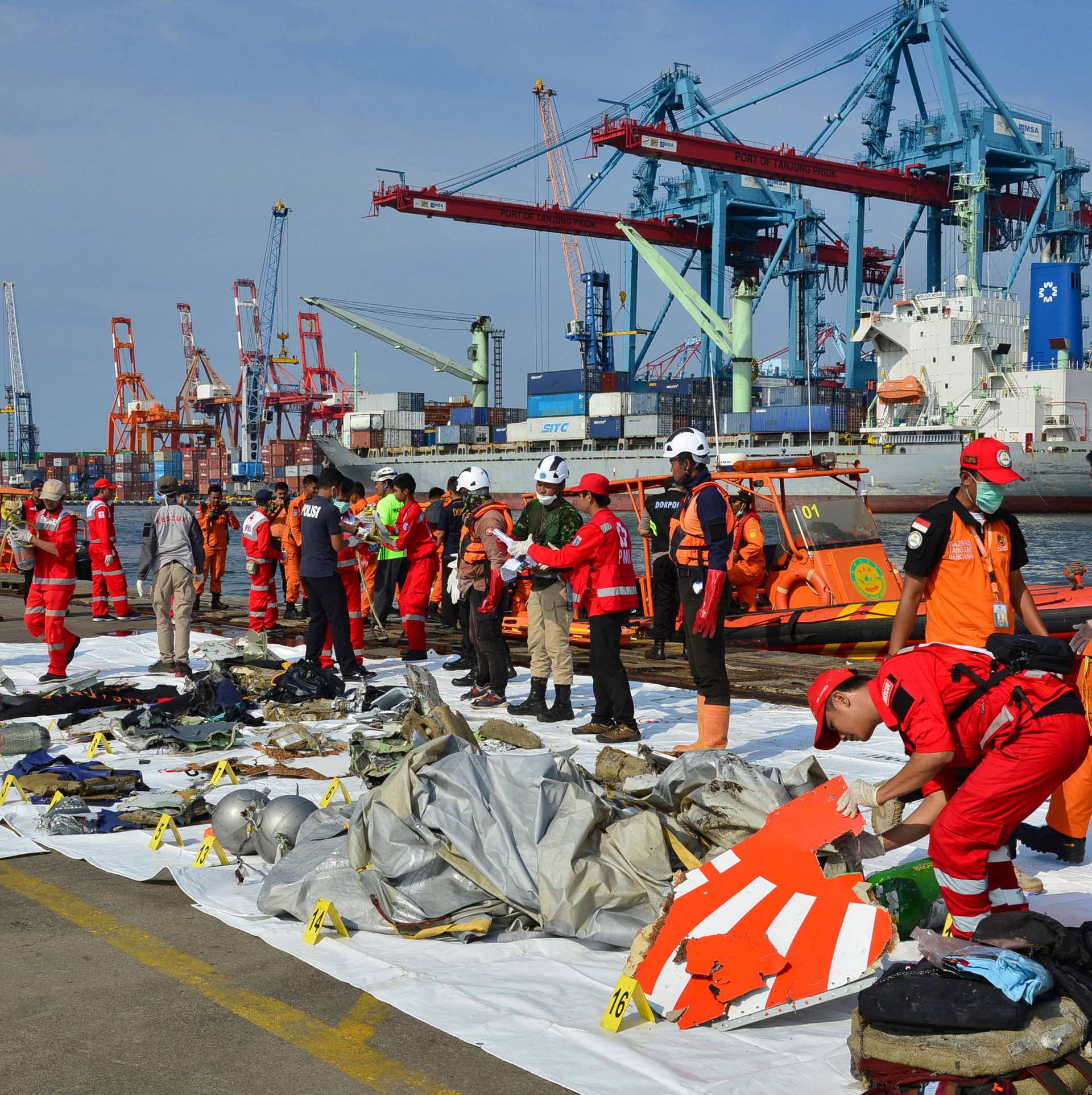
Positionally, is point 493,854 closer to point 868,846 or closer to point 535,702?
point 868,846

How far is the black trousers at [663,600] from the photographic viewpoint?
11830mm

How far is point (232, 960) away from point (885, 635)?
27.2 feet

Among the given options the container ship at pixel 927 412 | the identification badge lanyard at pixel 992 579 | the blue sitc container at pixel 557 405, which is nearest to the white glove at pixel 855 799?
the identification badge lanyard at pixel 992 579

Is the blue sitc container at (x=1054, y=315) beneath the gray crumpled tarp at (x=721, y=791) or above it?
above

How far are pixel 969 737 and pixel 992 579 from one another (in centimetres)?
222

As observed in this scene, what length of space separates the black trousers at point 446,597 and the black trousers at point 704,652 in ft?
21.3

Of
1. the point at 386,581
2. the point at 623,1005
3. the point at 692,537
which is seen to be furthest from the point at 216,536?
the point at 623,1005

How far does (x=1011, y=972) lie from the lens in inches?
110

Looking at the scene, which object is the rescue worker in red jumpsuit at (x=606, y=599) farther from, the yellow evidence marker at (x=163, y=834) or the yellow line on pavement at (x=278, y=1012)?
the yellow line on pavement at (x=278, y=1012)

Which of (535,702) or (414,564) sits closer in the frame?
(535,702)

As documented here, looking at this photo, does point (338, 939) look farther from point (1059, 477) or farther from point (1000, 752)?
point (1059, 477)

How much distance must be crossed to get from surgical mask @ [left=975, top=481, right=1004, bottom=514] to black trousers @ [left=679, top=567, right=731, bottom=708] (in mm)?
1849

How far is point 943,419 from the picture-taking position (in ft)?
169

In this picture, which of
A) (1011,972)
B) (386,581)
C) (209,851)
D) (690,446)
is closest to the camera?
(1011,972)
